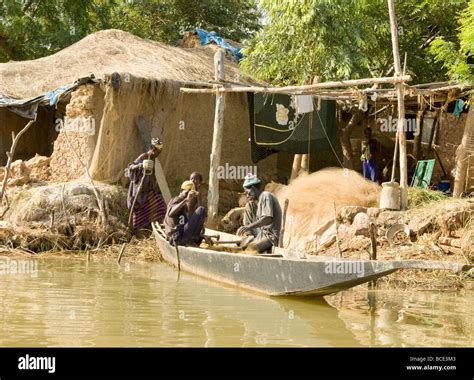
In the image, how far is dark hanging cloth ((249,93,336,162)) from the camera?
49.2ft

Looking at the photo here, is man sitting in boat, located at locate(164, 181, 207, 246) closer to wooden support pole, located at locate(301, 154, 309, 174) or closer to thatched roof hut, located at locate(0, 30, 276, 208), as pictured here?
thatched roof hut, located at locate(0, 30, 276, 208)

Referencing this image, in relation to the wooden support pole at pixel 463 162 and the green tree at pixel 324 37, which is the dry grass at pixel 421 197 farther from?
the green tree at pixel 324 37

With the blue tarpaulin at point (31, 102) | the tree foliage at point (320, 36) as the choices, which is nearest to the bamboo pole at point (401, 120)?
the tree foliage at point (320, 36)

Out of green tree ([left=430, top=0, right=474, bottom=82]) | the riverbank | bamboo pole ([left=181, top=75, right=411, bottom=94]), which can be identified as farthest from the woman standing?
green tree ([left=430, top=0, right=474, bottom=82])

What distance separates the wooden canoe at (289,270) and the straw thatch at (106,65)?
565 centimetres

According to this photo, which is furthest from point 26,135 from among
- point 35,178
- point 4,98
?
point 35,178

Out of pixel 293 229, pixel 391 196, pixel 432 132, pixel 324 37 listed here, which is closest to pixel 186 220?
pixel 293 229

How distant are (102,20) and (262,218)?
1462 centimetres

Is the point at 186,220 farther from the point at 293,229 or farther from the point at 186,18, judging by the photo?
the point at 186,18

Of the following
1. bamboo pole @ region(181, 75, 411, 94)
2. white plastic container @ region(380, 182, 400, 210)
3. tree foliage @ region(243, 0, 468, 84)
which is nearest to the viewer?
bamboo pole @ region(181, 75, 411, 94)

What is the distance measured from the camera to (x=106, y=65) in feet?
51.4

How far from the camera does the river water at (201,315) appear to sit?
718 centimetres

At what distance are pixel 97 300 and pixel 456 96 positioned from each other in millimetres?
7101

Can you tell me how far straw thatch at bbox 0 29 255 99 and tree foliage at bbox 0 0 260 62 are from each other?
469 cm
